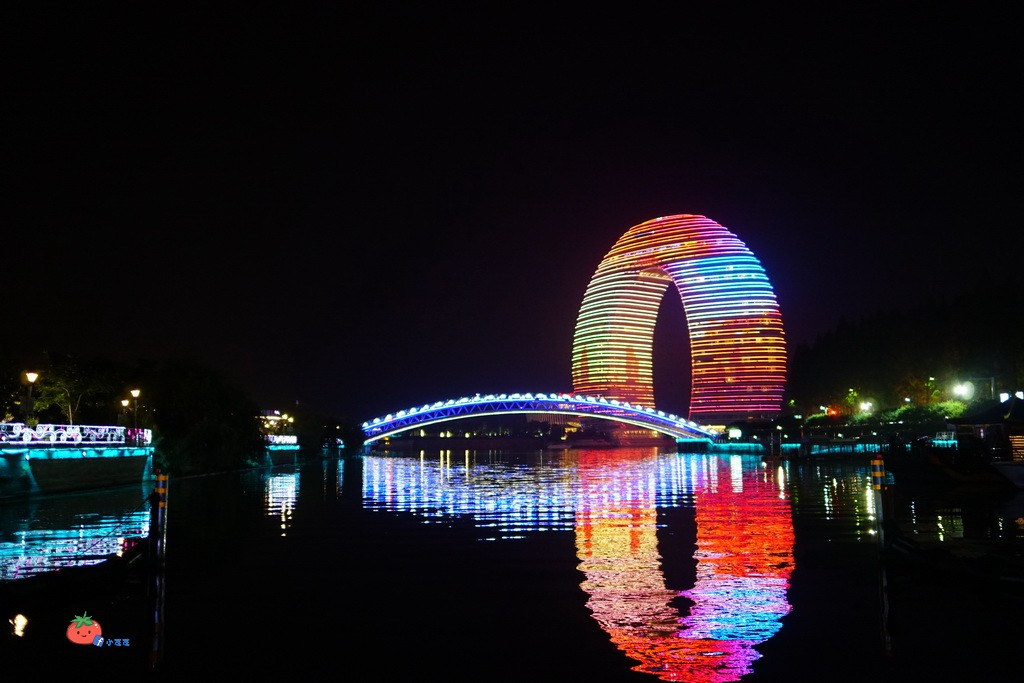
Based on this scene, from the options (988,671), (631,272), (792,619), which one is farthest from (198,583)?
(631,272)

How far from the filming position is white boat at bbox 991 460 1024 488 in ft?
121

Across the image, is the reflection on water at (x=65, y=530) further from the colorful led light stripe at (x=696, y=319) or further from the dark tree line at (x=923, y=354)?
the colorful led light stripe at (x=696, y=319)

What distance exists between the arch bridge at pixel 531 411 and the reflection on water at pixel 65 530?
9903 centimetres

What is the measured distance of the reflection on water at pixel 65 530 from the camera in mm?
17609

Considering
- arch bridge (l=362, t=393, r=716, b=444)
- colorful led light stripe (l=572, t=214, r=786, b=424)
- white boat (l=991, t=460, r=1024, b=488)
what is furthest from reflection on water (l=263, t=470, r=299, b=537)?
colorful led light stripe (l=572, t=214, r=786, b=424)

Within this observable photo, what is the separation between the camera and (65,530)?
23750 mm

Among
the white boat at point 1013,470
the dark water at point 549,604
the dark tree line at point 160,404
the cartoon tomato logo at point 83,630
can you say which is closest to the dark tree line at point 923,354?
the white boat at point 1013,470

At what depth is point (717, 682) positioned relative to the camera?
9.23 m

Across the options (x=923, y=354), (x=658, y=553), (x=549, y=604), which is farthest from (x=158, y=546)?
(x=923, y=354)

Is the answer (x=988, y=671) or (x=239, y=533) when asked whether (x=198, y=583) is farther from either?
(x=988, y=671)

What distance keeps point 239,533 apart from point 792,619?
15.8 metres

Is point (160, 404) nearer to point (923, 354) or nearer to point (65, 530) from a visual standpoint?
point (65, 530)

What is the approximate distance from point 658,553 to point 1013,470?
82.7ft

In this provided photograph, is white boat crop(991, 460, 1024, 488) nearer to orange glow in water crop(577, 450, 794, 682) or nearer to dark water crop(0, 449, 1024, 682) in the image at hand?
dark water crop(0, 449, 1024, 682)
